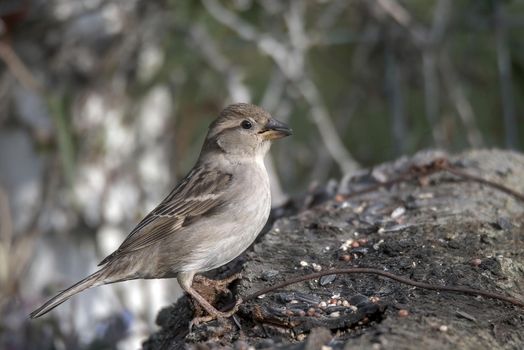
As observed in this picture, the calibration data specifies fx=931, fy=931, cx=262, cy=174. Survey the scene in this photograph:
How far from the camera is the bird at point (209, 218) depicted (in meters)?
4.32

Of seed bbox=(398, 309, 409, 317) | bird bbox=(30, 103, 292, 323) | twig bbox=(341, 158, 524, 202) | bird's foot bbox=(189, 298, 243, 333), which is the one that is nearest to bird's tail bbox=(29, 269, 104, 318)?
bird bbox=(30, 103, 292, 323)

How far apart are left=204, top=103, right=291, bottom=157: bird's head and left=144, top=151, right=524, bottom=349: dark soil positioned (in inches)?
17.0

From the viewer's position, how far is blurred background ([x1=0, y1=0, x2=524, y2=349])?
730cm

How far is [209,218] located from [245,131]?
0.63 meters

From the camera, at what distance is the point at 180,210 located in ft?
15.2

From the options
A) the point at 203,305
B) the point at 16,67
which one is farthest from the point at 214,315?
the point at 16,67

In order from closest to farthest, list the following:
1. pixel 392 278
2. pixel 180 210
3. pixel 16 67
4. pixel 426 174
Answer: pixel 392 278 → pixel 180 210 → pixel 426 174 → pixel 16 67

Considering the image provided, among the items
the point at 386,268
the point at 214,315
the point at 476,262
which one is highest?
the point at 214,315

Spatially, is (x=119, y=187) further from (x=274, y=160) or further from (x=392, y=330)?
(x=392, y=330)

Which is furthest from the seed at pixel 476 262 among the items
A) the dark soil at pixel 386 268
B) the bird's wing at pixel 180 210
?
the bird's wing at pixel 180 210

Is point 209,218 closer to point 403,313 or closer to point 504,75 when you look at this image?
point 403,313

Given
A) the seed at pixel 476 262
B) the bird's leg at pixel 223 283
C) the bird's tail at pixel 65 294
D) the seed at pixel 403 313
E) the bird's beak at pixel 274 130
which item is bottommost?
the seed at pixel 476 262

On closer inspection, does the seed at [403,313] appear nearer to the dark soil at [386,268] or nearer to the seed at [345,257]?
the dark soil at [386,268]

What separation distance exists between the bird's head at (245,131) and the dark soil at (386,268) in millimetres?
431
